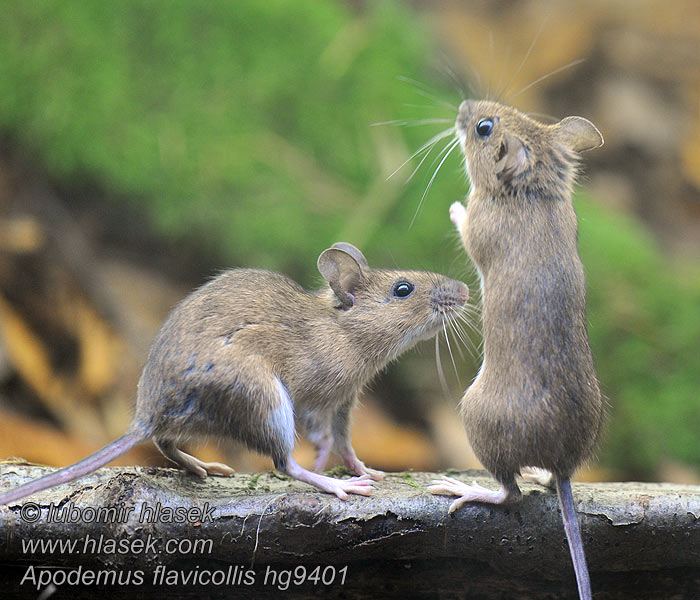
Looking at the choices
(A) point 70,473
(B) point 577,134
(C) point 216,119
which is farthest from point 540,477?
(C) point 216,119

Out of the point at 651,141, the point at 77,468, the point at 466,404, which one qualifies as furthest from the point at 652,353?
the point at 651,141

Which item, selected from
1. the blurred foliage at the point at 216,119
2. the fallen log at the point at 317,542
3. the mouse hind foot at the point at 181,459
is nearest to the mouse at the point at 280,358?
the mouse hind foot at the point at 181,459

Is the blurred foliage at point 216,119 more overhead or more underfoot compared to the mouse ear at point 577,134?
more overhead

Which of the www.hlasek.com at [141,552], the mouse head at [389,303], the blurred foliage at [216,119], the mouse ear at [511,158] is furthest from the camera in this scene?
the blurred foliage at [216,119]

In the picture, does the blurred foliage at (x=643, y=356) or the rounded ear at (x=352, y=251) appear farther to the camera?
the blurred foliage at (x=643, y=356)

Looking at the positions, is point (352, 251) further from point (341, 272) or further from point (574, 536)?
point (574, 536)

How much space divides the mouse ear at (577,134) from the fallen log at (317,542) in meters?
1.51

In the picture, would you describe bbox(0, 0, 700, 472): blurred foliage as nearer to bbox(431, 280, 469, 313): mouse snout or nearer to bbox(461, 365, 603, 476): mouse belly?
bbox(431, 280, 469, 313): mouse snout

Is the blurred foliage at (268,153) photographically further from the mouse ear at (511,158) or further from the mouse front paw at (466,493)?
the mouse front paw at (466,493)

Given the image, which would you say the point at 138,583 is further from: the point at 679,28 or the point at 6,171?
the point at 679,28

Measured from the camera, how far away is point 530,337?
11.1ft

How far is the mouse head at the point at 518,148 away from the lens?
145 inches

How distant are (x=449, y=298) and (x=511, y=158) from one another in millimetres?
683

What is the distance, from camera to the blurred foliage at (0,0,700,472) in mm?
6250
